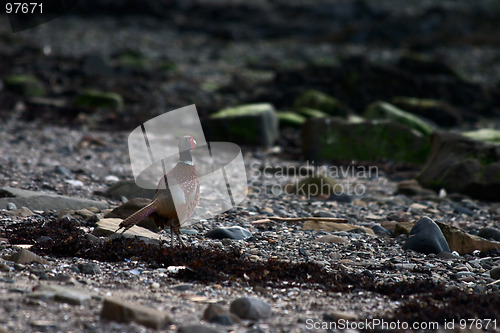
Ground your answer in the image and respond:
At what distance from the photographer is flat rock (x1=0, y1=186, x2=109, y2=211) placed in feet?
19.5

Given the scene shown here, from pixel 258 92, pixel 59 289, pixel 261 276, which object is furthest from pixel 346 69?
pixel 59 289

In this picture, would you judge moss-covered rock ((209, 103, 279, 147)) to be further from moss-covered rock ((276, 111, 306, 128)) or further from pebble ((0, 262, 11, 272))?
pebble ((0, 262, 11, 272))

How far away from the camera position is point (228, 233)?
5.64 meters

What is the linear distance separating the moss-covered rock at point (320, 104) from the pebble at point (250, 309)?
10.8 meters

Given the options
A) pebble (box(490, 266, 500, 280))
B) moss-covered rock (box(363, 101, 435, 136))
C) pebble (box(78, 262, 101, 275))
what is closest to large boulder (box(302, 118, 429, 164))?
moss-covered rock (box(363, 101, 435, 136))

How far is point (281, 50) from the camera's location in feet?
85.7

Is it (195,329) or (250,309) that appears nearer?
(195,329)

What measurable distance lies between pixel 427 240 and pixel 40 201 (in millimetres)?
3987

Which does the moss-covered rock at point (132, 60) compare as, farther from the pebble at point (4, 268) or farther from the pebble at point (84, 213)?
the pebble at point (4, 268)

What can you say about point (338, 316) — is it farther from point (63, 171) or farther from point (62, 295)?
point (63, 171)

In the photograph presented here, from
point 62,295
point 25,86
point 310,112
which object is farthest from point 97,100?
point 62,295

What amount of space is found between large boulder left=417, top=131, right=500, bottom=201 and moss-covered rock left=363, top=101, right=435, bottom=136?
7.08ft

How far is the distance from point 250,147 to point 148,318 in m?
8.47

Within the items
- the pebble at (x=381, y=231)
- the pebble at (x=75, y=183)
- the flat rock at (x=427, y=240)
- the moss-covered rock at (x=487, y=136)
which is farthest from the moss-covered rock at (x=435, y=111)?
the pebble at (x=75, y=183)
